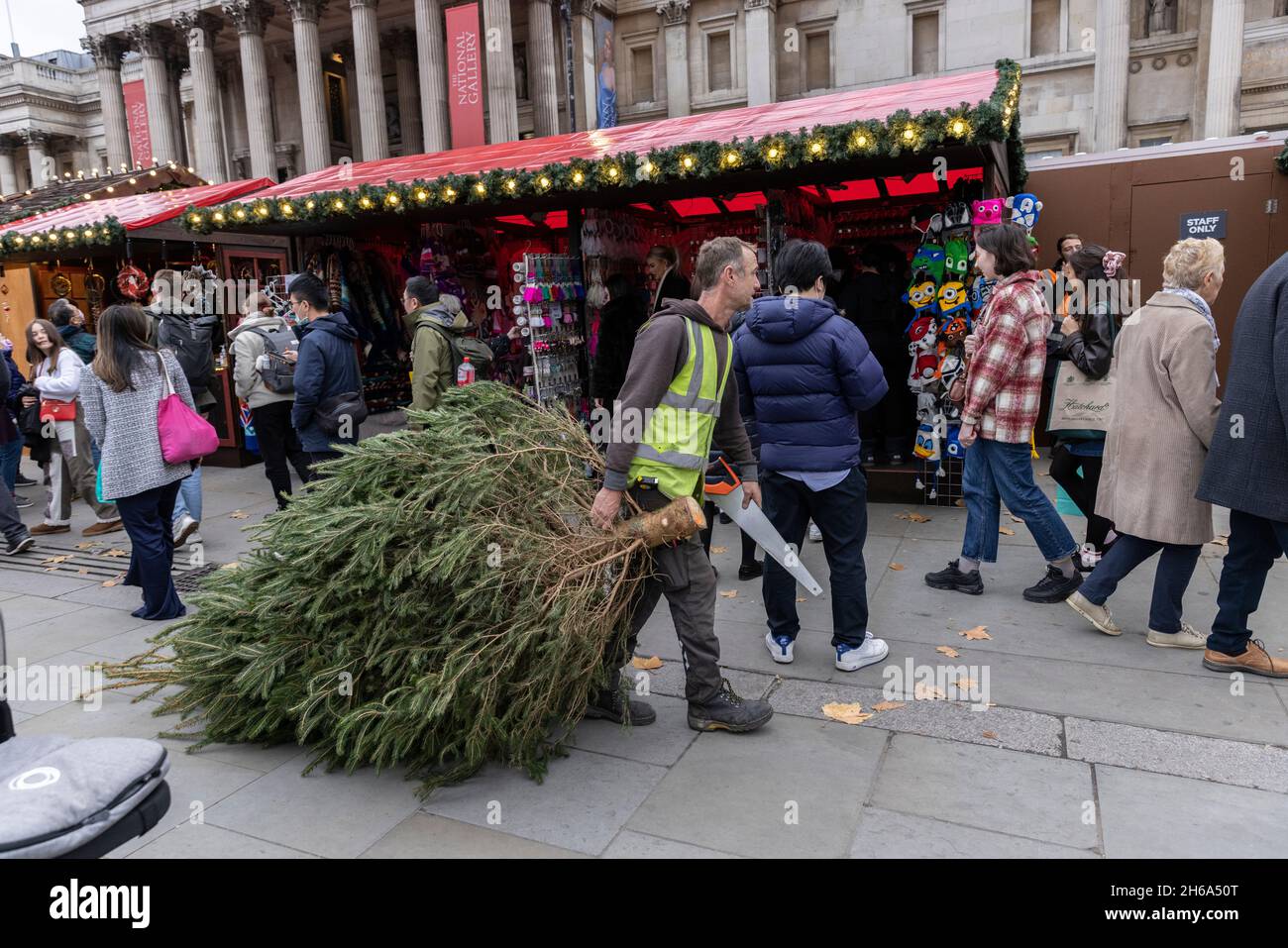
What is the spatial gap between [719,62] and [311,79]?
649 inches

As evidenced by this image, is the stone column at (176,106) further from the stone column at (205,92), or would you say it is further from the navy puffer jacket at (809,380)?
the navy puffer jacket at (809,380)

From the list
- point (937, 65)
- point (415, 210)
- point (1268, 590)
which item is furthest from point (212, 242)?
point (937, 65)

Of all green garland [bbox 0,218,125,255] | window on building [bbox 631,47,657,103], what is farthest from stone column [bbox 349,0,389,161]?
green garland [bbox 0,218,125,255]

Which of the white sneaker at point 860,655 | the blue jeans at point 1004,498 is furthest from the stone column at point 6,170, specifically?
the white sneaker at point 860,655

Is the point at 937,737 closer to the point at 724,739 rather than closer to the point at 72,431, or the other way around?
the point at 724,739

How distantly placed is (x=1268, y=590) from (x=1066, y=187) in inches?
301

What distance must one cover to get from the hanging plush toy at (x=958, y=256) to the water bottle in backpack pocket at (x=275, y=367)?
573 cm

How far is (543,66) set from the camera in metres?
34.2

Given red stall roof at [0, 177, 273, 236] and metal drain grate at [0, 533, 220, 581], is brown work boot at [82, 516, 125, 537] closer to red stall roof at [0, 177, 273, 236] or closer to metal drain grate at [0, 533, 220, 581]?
metal drain grate at [0, 533, 220, 581]

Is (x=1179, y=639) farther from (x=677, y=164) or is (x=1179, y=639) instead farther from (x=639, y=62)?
(x=639, y=62)

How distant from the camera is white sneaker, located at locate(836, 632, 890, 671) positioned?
15.4 ft

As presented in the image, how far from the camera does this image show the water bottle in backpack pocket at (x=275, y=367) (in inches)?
287

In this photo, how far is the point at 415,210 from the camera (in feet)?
31.8

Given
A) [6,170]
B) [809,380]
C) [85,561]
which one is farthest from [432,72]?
[6,170]
